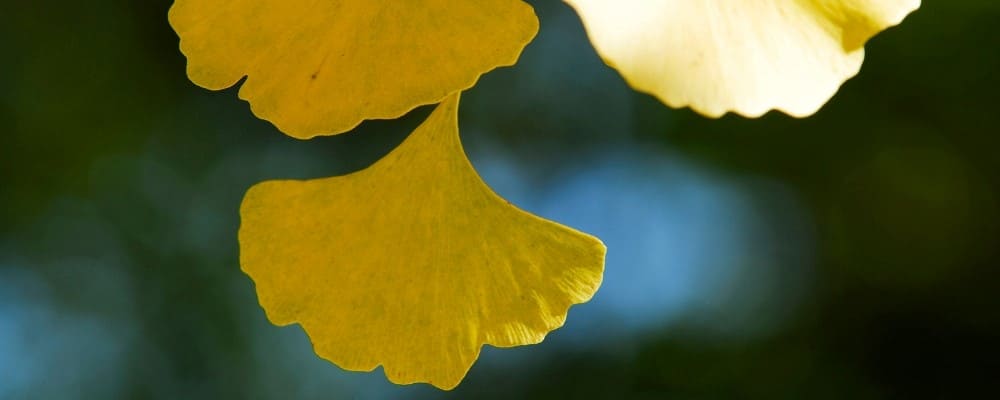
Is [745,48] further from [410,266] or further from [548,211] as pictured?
[548,211]

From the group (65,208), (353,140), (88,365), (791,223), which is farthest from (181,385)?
(791,223)

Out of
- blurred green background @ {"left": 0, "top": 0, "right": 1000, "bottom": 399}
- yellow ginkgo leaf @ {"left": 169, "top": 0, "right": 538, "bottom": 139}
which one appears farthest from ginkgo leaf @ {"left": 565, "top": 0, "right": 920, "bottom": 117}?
blurred green background @ {"left": 0, "top": 0, "right": 1000, "bottom": 399}

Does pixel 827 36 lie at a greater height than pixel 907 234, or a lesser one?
greater

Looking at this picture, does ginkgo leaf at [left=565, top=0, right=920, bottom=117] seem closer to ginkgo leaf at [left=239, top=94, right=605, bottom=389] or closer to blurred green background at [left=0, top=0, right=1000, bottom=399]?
ginkgo leaf at [left=239, top=94, right=605, bottom=389]

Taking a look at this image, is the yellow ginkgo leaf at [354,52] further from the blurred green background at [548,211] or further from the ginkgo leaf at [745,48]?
the blurred green background at [548,211]

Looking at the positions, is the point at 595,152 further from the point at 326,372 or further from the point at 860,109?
the point at 326,372

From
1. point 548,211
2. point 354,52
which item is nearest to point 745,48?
point 354,52

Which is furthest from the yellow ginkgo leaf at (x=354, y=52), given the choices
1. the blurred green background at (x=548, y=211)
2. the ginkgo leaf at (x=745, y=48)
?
the blurred green background at (x=548, y=211)

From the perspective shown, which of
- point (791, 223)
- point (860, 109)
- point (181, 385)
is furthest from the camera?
point (181, 385)

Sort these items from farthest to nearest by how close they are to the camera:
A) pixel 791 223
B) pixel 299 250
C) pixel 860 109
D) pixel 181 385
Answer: pixel 181 385 < pixel 791 223 < pixel 860 109 < pixel 299 250
